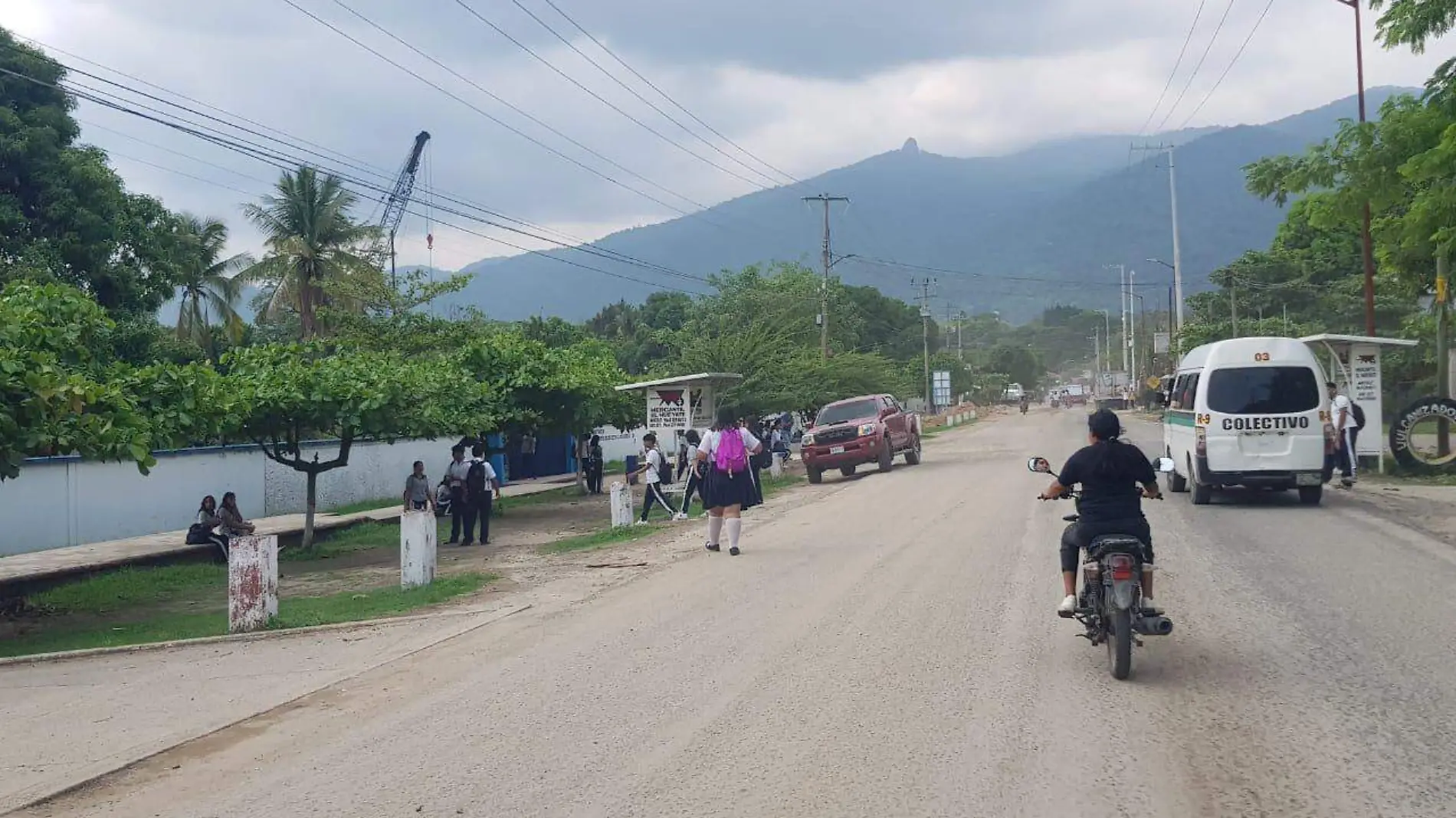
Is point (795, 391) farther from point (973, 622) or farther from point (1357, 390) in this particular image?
point (973, 622)

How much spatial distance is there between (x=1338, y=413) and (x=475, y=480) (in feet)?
47.7

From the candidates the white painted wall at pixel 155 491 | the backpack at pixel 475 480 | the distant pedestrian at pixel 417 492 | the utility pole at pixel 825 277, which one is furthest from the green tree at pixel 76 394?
the utility pole at pixel 825 277

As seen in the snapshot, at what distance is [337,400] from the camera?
693 inches

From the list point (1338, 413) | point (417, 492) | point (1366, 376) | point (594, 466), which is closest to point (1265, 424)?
point (1338, 413)

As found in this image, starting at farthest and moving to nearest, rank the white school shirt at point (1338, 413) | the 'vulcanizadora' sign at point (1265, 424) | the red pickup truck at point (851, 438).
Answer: the red pickup truck at point (851, 438) → the white school shirt at point (1338, 413) → the 'vulcanizadora' sign at point (1265, 424)

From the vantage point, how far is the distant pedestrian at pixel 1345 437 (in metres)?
19.4

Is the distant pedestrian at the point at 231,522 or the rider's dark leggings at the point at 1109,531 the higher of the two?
the rider's dark leggings at the point at 1109,531

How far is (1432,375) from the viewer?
1649 inches

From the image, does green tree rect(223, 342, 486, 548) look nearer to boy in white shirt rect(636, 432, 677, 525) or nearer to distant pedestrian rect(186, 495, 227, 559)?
distant pedestrian rect(186, 495, 227, 559)

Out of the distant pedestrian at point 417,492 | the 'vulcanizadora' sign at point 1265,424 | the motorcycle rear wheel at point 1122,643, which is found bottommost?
the motorcycle rear wheel at point 1122,643

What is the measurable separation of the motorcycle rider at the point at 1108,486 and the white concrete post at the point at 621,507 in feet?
41.9

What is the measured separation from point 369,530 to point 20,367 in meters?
13.3

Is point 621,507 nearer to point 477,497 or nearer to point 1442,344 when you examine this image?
point 477,497

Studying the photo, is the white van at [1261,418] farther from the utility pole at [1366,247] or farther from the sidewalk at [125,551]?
the sidewalk at [125,551]
